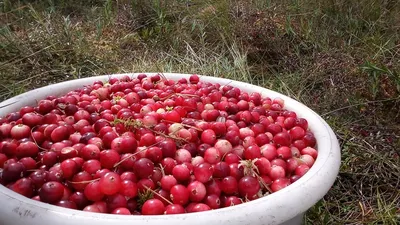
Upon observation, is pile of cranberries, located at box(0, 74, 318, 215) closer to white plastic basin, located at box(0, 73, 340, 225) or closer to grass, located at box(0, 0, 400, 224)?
white plastic basin, located at box(0, 73, 340, 225)

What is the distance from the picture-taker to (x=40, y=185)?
1.18m

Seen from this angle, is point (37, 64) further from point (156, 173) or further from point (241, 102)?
point (156, 173)

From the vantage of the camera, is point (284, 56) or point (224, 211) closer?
point (224, 211)

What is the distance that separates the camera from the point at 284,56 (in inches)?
123

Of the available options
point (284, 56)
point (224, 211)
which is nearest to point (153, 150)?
point (224, 211)

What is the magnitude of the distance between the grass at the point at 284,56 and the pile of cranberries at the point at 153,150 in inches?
19.8

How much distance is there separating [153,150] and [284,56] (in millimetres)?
2076

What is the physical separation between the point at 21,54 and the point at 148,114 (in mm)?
1948

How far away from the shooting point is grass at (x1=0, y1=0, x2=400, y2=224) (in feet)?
6.70

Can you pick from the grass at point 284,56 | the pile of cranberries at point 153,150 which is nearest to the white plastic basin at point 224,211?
the pile of cranberries at point 153,150

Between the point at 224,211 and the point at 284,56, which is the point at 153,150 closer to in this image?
the point at 224,211

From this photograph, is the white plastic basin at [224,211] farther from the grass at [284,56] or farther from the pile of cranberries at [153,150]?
the grass at [284,56]

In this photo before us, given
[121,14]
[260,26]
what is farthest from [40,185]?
[121,14]

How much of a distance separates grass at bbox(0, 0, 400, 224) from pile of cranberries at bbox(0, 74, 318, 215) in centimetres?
50
